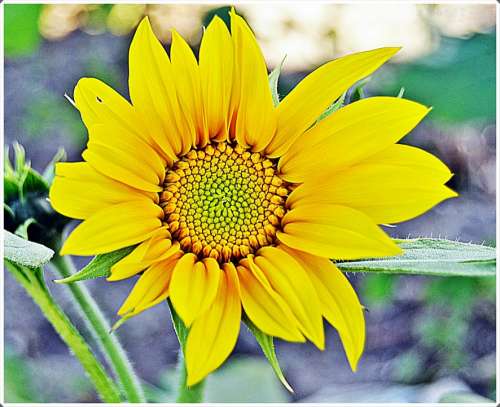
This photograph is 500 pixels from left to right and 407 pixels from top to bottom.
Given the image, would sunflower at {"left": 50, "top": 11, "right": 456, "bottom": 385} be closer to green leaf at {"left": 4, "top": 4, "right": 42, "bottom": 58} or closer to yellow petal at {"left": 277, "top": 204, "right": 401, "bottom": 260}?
yellow petal at {"left": 277, "top": 204, "right": 401, "bottom": 260}

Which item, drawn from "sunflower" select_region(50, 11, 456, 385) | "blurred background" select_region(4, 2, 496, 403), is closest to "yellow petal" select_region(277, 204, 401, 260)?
"sunflower" select_region(50, 11, 456, 385)

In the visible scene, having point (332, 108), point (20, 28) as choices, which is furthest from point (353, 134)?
point (20, 28)

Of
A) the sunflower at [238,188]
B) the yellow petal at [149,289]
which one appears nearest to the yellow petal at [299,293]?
the sunflower at [238,188]

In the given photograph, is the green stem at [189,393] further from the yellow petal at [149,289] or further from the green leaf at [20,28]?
the green leaf at [20,28]

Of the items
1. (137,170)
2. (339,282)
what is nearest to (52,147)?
(137,170)

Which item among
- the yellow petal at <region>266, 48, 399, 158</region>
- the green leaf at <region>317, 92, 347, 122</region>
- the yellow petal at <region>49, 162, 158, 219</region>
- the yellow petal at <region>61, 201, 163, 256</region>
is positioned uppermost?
the yellow petal at <region>266, 48, 399, 158</region>

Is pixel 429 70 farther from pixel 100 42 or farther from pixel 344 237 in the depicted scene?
pixel 344 237

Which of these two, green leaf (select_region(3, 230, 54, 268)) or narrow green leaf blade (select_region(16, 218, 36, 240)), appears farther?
narrow green leaf blade (select_region(16, 218, 36, 240))

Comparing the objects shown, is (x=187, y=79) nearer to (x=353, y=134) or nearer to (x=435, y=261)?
(x=353, y=134)
